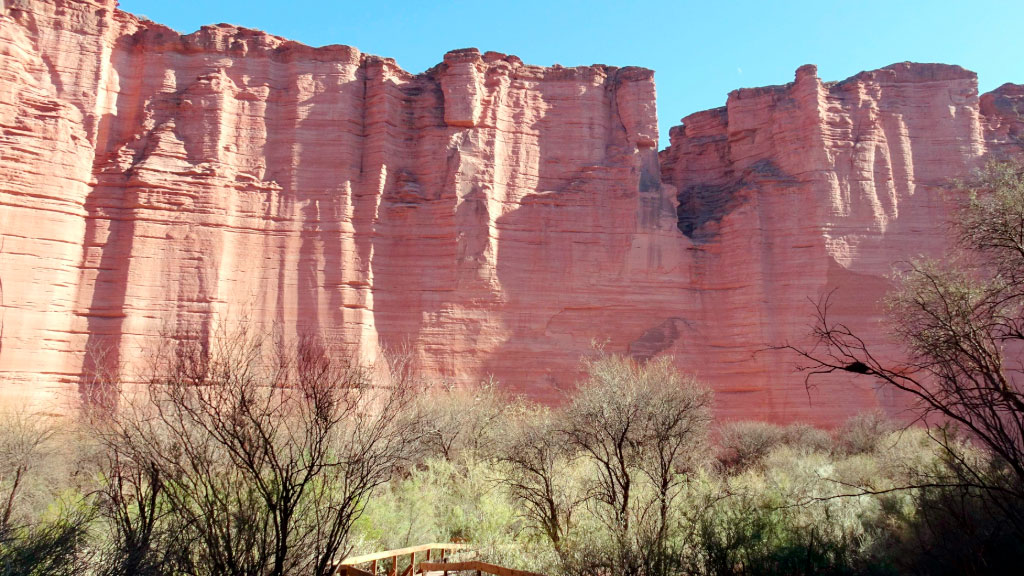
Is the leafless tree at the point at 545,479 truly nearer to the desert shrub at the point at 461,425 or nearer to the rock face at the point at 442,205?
the desert shrub at the point at 461,425

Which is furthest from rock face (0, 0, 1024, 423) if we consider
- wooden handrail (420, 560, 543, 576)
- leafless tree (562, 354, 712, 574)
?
wooden handrail (420, 560, 543, 576)

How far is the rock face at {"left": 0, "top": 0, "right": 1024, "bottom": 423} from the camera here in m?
24.0

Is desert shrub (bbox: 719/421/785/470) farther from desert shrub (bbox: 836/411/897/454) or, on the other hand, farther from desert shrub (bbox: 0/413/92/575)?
desert shrub (bbox: 0/413/92/575)

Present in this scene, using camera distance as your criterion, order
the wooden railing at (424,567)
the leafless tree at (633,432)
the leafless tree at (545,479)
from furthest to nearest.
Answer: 1. the leafless tree at (545,479)
2. the leafless tree at (633,432)
3. the wooden railing at (424,567)

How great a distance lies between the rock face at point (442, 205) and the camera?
78.9ft

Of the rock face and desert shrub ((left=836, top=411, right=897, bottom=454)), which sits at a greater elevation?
the rock face

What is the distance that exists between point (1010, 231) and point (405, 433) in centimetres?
786

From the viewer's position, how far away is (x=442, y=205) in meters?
27.7

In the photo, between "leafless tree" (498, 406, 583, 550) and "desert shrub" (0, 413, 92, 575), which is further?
"desert shrub" (0, 413, 92, 575)

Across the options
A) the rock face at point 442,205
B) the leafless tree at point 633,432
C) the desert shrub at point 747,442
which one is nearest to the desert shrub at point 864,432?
the rock face at point 442,205

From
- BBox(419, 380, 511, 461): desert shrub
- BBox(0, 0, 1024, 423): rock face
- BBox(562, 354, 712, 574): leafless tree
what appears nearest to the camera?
BBox(562, 354, 712, 574): leafless tree

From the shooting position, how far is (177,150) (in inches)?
1027

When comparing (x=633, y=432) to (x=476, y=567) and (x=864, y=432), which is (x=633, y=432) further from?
(x=864, y=432)

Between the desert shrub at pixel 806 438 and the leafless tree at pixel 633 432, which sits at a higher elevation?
the leafless tree at pixel 633 432
